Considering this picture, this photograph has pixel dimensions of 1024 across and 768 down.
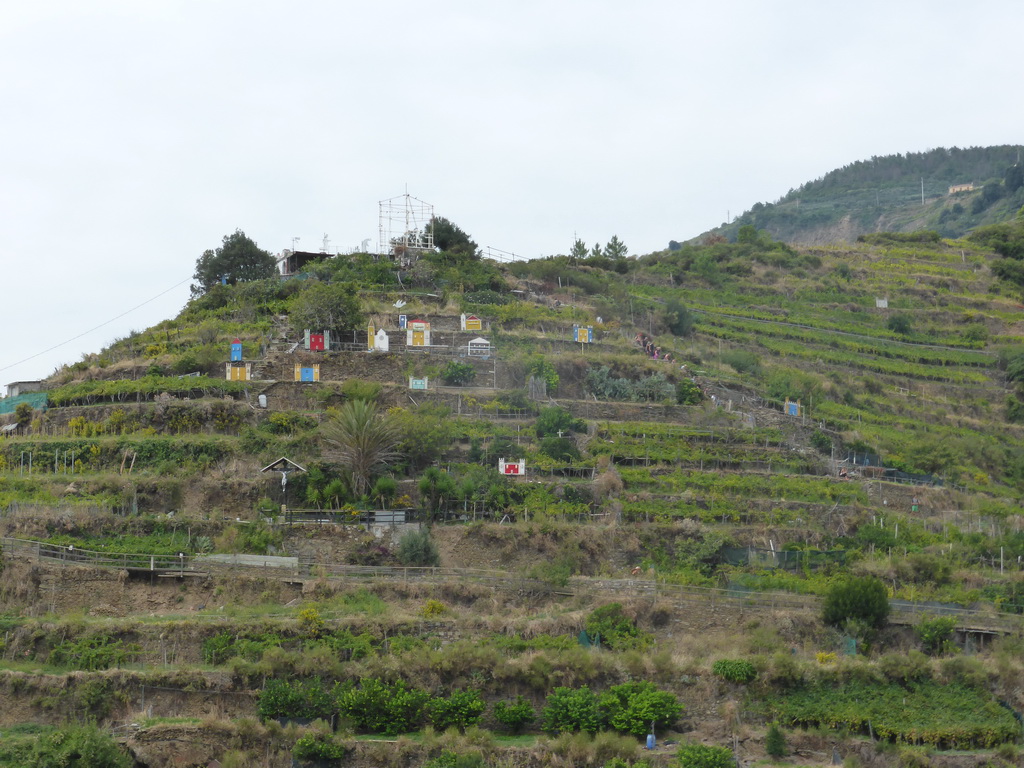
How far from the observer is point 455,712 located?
31.3m

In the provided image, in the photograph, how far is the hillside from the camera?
3144 centimetres

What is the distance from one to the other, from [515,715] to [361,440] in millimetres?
10167

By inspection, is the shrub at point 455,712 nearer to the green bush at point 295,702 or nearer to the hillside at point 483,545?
the hillside at point 483,545

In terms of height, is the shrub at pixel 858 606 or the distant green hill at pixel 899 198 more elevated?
the distant green hill at pixel 899 198

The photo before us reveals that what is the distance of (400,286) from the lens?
172 feet

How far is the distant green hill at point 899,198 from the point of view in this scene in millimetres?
114000

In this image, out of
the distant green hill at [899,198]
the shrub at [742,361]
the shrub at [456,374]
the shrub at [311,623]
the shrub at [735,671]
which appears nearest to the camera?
the shrub at [735,671]

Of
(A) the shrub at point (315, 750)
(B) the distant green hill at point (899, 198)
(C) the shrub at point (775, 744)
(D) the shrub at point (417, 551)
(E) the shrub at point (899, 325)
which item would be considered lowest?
(C) the shrub at point (775, 744)

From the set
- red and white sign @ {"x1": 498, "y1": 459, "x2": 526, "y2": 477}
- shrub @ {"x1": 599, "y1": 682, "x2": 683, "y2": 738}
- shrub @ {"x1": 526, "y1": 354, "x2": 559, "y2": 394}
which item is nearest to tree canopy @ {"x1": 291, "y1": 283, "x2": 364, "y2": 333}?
shrub @ {"x1": 526, "y1": 354, "x2": 559, "y2": 394}

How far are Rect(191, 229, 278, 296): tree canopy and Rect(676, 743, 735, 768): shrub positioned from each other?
32401 mm

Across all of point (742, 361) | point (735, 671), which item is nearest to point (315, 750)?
point (735, 671)

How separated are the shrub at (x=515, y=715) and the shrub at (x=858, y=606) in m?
8.32

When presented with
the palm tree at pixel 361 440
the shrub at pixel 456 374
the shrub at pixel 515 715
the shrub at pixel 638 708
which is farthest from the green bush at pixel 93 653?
the shrub at pixel 456 374

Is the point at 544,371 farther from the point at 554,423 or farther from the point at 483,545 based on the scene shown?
the point at 483,545
